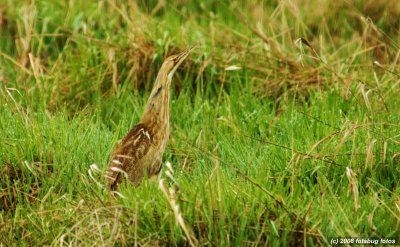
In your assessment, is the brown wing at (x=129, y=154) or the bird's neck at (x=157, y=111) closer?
the brown wing at (x=129, y=154)

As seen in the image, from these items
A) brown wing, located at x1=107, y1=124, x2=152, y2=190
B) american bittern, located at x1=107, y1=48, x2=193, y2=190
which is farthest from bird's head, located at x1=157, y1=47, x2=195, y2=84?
brown wing, located at x1=107, y1=124, x2=152, y2=190

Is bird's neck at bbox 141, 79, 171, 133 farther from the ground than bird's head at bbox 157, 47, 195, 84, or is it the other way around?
bird's head at bbox 157, 47, 195, 84

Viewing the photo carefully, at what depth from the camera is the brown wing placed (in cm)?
413

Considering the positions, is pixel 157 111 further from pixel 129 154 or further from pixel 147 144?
pixel 129 154

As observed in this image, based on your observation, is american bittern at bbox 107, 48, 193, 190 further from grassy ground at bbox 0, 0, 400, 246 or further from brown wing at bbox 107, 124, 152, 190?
grassy ground at bbox 0, 0, 400, 246

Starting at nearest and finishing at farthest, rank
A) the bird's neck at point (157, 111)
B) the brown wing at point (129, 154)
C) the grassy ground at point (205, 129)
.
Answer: the grassy ground at point (205, 129), the brown wing at point (129, 154), the bird's neck at point (157, 111)

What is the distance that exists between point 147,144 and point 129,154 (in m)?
0.11

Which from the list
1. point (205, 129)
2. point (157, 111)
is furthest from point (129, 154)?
point (205, 129)

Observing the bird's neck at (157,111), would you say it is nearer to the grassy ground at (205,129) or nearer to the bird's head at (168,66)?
the bird's head at (168,66)

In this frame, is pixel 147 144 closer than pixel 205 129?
Yes

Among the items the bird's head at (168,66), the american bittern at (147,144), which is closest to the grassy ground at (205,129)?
the american bittern at (147,144)

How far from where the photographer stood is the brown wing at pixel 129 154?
13.5 feet

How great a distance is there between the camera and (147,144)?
4.30 meters

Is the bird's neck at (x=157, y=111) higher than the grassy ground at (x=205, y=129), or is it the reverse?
the bird's neck at (x=157, y=111)
